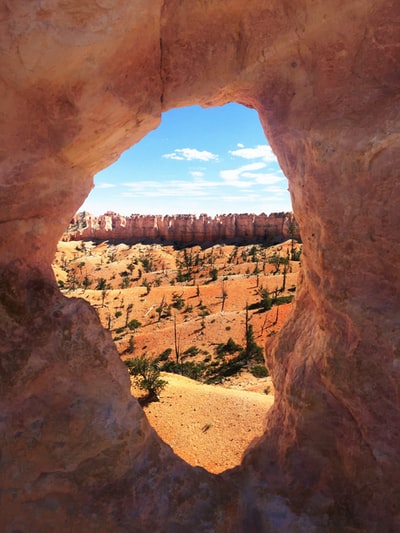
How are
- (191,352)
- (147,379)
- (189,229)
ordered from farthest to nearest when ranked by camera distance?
(189,229) → (191,352) → (147,379)

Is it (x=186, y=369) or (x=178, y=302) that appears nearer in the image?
(x=186, y=369)

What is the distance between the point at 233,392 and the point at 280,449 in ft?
27.4

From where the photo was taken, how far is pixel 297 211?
13.2 feet

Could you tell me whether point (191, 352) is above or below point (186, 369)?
below

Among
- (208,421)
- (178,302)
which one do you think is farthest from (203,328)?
(208,421)

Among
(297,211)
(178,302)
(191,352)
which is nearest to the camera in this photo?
(297,211)

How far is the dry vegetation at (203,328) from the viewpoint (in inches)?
407

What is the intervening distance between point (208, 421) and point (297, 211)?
861 centimetres

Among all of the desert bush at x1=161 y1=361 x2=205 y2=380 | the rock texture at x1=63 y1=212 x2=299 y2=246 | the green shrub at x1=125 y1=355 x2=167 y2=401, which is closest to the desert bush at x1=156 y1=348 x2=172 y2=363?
the desert bush at x1=161 y1=361 x2=205 y2=380

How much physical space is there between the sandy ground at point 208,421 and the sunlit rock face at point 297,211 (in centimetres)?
518

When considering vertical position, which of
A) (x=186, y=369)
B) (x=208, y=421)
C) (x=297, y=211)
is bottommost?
(x=186, y=369)

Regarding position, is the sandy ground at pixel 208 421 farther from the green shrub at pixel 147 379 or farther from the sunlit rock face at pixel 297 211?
the sunlit rock face at pixel 297 211

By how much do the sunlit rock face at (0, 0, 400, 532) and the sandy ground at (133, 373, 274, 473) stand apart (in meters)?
5.18

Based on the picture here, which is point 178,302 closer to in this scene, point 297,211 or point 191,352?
point 191,352
